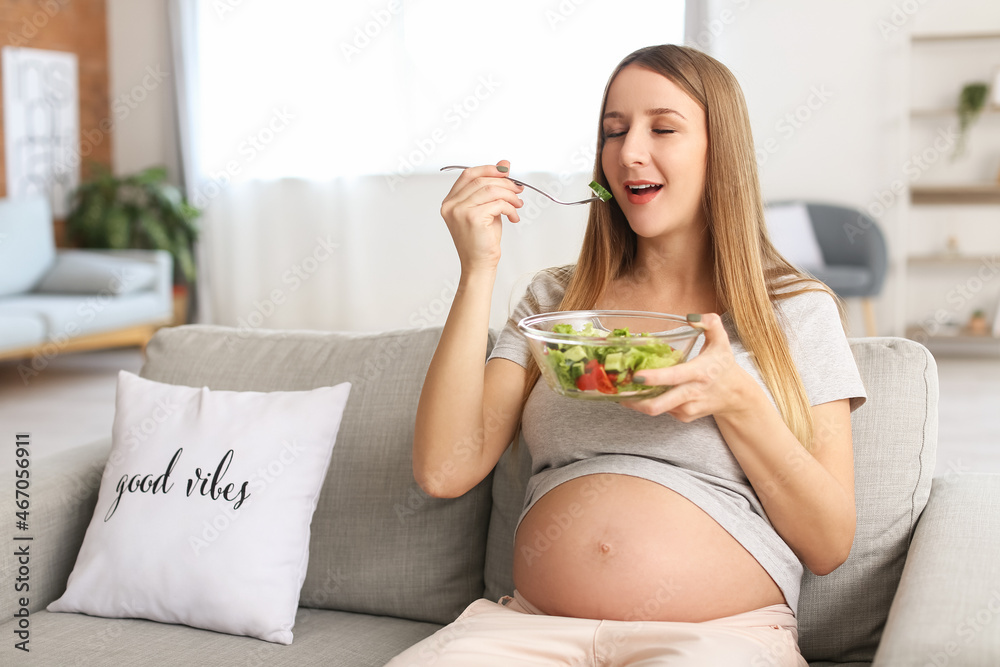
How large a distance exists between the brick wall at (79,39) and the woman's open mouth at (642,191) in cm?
529

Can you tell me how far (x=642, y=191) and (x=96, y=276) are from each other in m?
4.47

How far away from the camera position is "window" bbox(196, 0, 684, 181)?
5.38m

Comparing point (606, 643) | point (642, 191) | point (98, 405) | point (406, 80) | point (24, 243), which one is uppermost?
point (406, 80)

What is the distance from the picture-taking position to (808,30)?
515 cm

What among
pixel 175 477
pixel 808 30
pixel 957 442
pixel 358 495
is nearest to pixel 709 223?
pixel 358 495

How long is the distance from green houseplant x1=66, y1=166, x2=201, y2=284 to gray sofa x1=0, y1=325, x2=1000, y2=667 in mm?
4284

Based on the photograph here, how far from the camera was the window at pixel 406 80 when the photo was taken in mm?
5383

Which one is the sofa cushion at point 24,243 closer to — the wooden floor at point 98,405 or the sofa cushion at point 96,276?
the sofa cushion at point 96,276

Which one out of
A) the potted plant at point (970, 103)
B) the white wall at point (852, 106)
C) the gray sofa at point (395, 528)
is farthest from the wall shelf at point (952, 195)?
the gray sofa at point (395, 528)

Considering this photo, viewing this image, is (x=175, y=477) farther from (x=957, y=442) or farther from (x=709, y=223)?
(x=957, y=442)

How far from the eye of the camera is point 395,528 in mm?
1430

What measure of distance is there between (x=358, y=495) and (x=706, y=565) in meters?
0.58

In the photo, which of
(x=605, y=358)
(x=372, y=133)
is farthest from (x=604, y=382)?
(x=372, y=133)

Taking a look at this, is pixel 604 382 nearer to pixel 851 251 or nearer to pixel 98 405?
pixel 98 405
